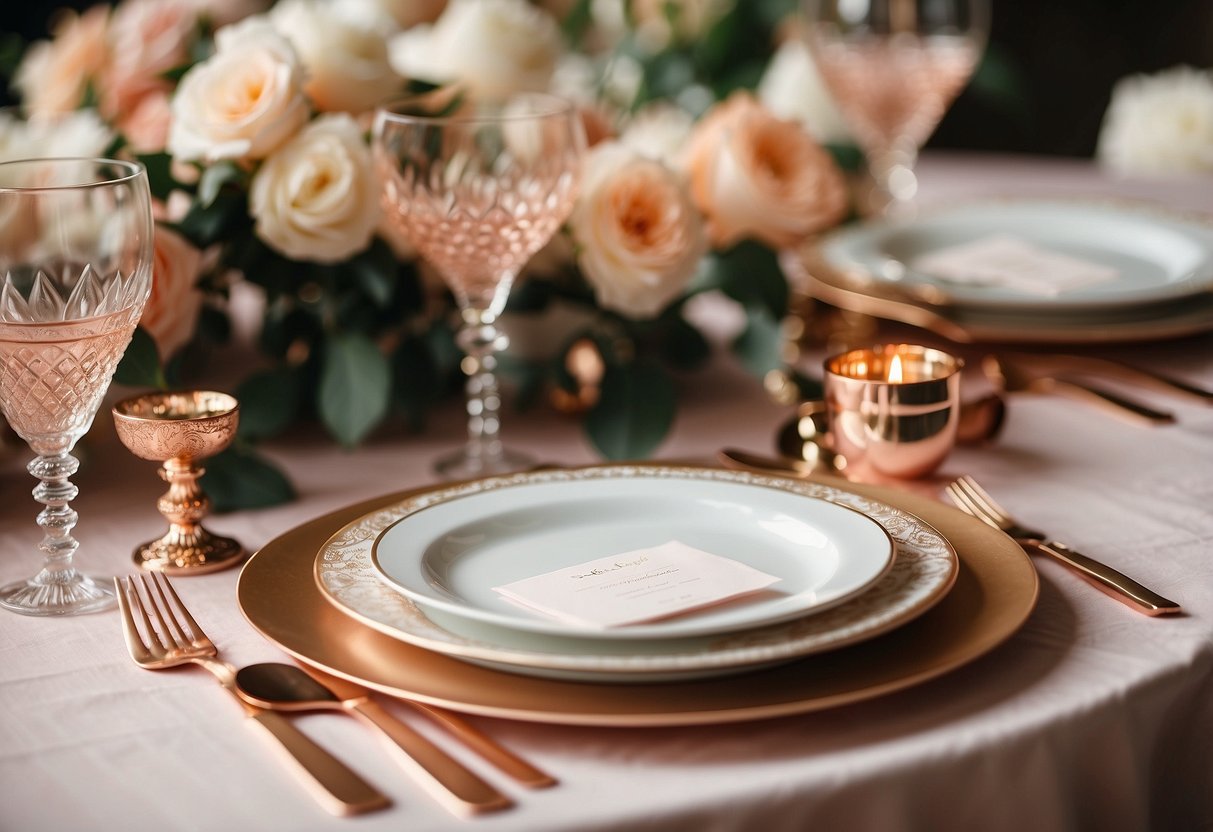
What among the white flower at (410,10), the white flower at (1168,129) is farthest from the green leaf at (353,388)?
the white flower at (1168,129)

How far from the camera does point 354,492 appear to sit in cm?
107

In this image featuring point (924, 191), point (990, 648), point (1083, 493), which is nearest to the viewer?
point (990, 648)

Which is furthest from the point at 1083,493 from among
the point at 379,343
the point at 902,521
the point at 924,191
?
the point at 924,191

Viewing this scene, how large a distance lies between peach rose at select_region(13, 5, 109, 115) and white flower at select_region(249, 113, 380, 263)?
54cm

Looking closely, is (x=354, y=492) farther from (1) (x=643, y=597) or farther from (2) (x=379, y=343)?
(1) (x=643, y=597)

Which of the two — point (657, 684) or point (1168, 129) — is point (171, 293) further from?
point (1168, 129)

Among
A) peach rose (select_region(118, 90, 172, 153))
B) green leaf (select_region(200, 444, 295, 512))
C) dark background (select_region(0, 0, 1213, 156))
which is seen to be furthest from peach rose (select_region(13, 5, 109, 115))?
dark background (select_region(0, 0, 1213, 156))

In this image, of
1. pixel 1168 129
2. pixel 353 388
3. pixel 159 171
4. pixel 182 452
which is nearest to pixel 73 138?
pixel 159 171

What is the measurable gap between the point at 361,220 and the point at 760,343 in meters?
0.42

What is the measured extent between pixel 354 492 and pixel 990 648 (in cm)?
55

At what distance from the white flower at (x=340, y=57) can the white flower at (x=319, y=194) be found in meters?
0.11

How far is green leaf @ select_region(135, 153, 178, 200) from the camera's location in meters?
1.13

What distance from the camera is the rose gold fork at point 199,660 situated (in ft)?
2.01

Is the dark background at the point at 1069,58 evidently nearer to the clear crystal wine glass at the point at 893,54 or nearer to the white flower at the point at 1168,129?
the white flower at the point at 1168,129
